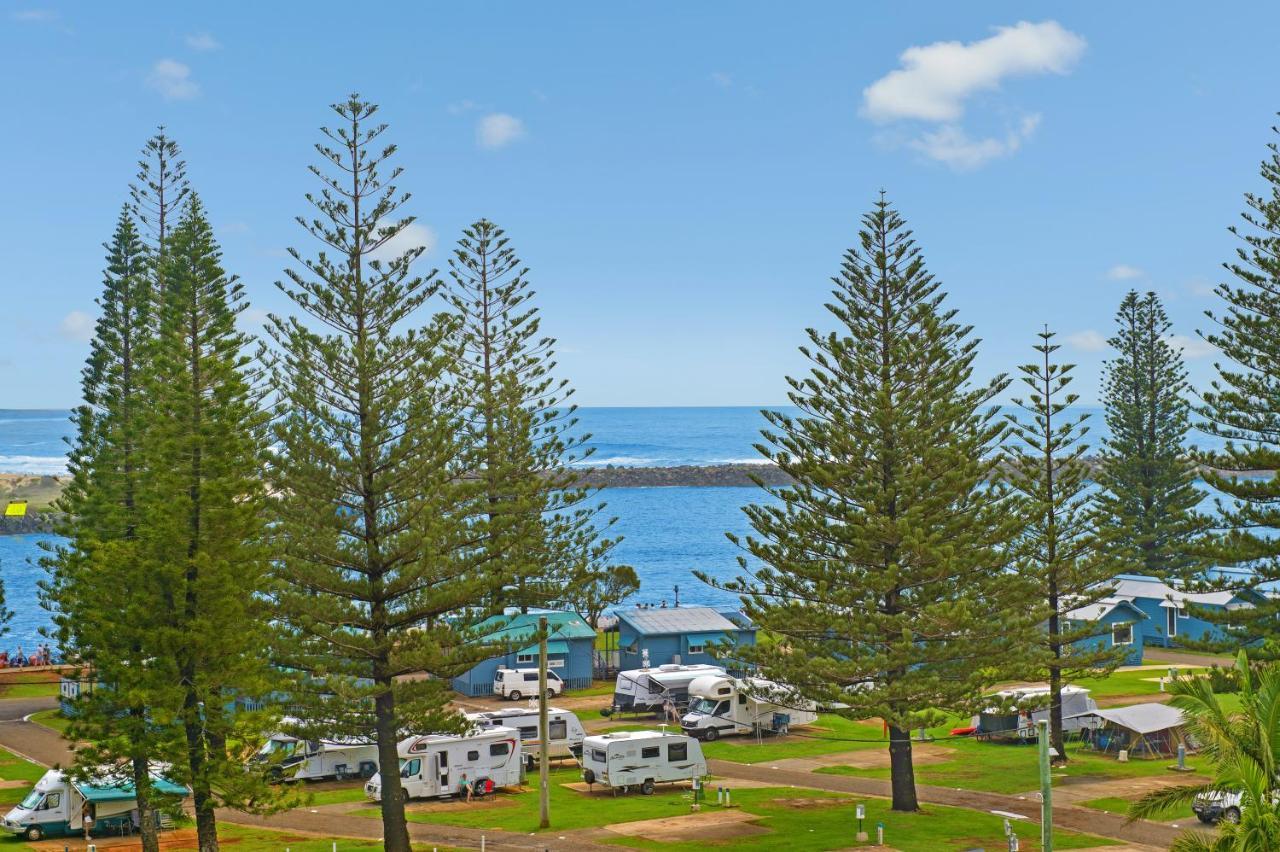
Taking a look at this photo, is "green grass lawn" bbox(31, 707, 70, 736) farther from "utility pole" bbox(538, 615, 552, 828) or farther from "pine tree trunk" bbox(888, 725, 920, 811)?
"pine tree trunk" bbox(888, 725, 920, 811)

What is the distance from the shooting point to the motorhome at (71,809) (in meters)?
24.5

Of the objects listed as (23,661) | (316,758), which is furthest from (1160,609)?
(23,661)

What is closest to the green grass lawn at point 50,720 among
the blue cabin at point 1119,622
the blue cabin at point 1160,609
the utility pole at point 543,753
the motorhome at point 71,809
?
the motorhome at point 71,809

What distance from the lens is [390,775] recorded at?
23203mm

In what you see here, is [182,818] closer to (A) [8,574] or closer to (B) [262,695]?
(B) [262,695]

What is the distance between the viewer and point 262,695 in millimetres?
21141

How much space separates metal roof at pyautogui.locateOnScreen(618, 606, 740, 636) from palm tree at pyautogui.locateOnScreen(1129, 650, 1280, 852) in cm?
3022

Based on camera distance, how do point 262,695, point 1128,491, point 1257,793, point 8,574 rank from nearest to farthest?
1. point 1257,793
2. point 262,695
3. point 1128,491
4. point 8,574

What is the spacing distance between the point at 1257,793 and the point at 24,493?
151002 mm

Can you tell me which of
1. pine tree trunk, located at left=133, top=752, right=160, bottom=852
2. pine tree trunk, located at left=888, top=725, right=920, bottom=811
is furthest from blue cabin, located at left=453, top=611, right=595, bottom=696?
pine tree trunk, located at left=133, top=752, right=160, bottom=852

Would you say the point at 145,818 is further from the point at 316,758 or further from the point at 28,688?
the point at 28,688

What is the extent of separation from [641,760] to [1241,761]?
57.2 feet

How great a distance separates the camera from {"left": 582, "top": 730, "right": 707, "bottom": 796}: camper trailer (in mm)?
27906

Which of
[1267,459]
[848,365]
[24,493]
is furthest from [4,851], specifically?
[24,493]
